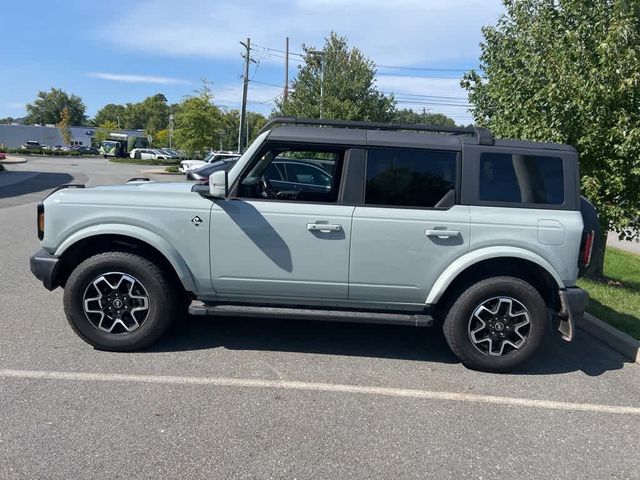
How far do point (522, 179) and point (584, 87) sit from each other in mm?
2719

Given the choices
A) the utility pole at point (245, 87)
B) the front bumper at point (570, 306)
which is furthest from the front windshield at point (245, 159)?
the utility pole at point (245, 87)

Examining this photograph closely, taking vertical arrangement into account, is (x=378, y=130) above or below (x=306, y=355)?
above

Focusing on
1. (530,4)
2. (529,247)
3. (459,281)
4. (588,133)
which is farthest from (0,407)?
(530,4)

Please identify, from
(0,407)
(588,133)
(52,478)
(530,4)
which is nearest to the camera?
(52,478)

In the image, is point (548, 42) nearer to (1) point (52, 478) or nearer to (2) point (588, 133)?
(2) point (588, 133)

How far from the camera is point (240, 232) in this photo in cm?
429

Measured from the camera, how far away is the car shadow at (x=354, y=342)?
4.62 meters

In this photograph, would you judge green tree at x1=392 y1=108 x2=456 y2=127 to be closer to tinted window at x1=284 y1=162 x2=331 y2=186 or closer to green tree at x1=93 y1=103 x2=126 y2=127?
tinted window at x1=284 y1=162 x2=331 y2=186

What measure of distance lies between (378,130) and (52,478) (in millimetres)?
3464

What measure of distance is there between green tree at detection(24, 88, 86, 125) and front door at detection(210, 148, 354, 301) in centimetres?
12656

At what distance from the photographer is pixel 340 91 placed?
2205 centimetres

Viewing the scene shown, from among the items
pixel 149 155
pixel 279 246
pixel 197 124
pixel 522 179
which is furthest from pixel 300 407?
pixel 149 155

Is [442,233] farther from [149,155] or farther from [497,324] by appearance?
[149,155]

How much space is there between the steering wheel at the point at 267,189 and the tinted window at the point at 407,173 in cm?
82
